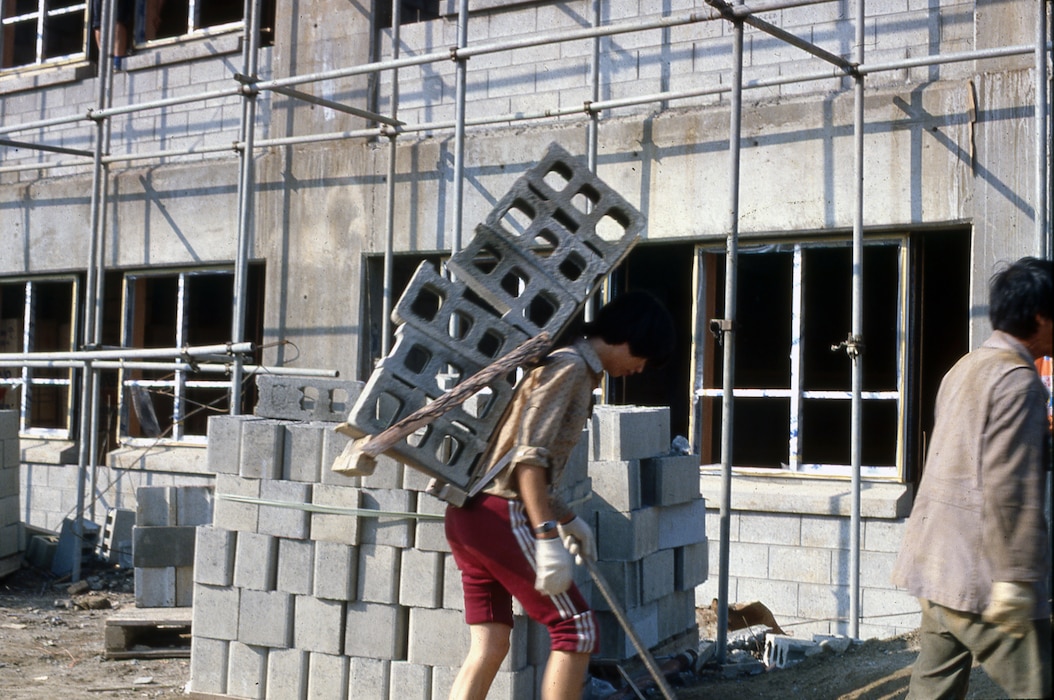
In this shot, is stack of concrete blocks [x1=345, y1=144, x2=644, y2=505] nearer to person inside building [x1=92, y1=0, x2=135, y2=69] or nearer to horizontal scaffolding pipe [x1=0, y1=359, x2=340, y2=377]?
horizontal scaffolding pipe [x1=0, y1=359, x2=340, y2=377]

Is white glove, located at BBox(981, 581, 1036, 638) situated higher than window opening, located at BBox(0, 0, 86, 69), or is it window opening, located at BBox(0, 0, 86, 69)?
window opening, located at BBox(0, 0, 86, 69)

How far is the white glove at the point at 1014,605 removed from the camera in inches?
135

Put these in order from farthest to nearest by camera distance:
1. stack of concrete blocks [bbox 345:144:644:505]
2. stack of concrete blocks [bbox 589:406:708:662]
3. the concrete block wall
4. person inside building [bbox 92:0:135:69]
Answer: person inside building [bbox 92:0:135:69], the concrete block wall, stack of concrete blocks [bbox 589:406:708:662], stack of concrete blocks [bbox 345:144:644:505]

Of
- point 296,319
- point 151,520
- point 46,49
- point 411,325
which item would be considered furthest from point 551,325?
point 46,49

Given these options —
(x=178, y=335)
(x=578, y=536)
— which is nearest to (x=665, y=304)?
(x=178, y=335)

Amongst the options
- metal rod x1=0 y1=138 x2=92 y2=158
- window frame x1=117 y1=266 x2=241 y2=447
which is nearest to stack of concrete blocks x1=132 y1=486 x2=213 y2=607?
window frame x1=117 y1=266 x2=241 y2=447

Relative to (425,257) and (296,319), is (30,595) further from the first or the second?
(425,257)

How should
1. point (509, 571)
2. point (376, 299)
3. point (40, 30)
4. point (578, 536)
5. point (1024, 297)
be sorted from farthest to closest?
point (40, 30) → point (376, 299) → point (578, 536) → point (509, 571) → point (1024, 297)

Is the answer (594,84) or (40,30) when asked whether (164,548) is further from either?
(40,30)

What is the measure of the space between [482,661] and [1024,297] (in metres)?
2.12

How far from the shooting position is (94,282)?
34.6ft

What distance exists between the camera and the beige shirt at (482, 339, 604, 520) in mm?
4016

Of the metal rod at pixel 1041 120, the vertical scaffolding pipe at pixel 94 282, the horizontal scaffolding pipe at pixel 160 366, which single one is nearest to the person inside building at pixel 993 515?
the metal rod at pixel 1041 120

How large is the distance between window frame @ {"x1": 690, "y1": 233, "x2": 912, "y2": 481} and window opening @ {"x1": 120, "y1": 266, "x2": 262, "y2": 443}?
4.15 m
